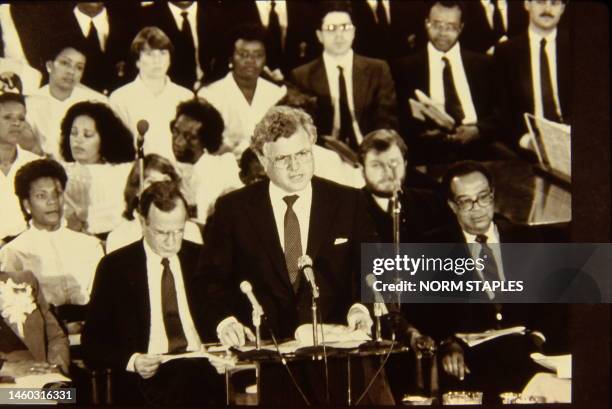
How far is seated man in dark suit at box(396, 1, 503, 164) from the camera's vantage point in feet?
10.1

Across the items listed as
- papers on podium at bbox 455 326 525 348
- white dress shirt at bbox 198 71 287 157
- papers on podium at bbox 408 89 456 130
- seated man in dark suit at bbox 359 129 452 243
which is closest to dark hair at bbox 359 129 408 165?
seated man in dark suit at bbox 359 129 452 243

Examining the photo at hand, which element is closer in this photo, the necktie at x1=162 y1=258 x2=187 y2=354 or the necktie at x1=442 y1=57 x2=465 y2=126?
the necktie at x1=162 y1=258 x2=187 y2=354

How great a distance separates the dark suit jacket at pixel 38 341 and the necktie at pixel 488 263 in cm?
154

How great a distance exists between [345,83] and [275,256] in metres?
0.70

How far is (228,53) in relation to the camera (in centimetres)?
310

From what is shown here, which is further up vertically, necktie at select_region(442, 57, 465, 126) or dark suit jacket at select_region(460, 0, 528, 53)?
dark suit jacket at select_region(460, 0, 528, 53)

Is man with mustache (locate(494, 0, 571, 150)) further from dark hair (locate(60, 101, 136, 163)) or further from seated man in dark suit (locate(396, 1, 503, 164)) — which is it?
dark hair (locate(60, 101, 136, 163))

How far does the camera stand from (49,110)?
3.10m

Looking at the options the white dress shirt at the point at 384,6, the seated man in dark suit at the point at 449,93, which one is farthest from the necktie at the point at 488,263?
the white dress shirt at the point at 384,6

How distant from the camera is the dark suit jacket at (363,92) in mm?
3072

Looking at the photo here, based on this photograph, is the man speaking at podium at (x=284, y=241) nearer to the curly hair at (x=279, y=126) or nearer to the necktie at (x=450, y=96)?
the curly hair at (x=279, y=126)

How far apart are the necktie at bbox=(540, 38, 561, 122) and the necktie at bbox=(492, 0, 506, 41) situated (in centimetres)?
16

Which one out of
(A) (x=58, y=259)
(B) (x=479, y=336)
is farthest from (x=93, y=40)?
(B) (x=479, y=336)

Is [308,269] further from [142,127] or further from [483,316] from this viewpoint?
[142,127]
